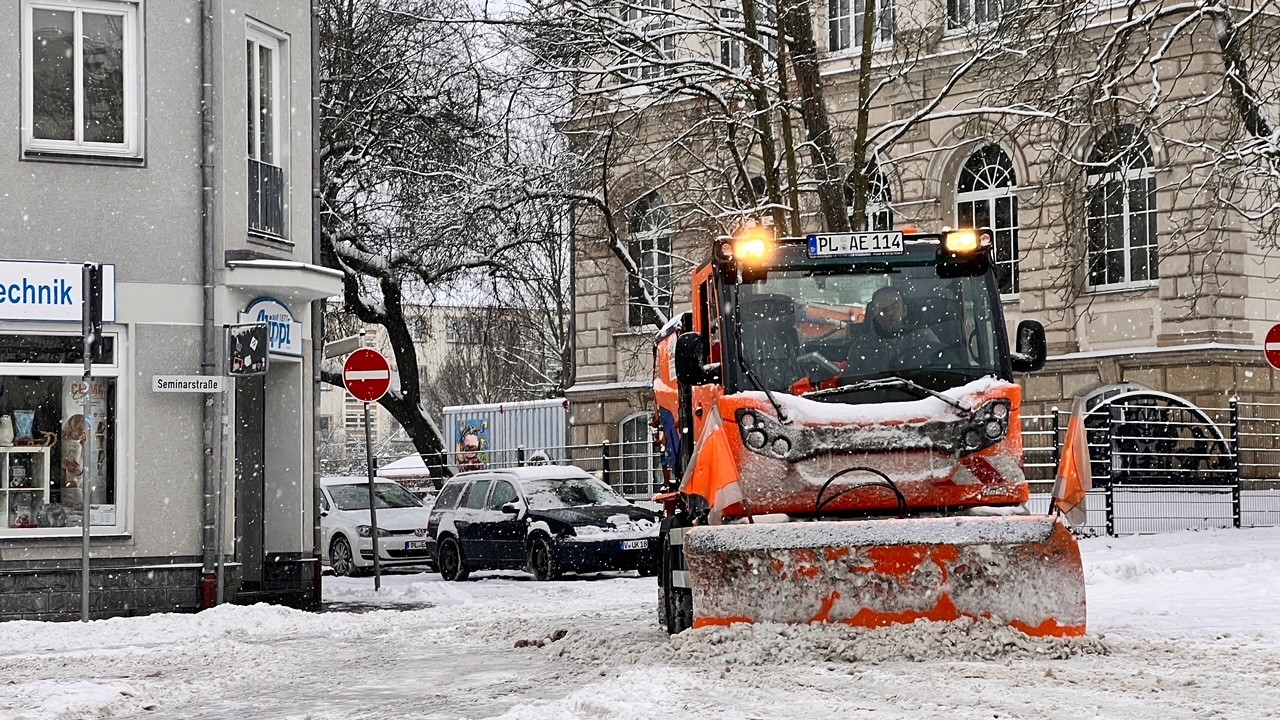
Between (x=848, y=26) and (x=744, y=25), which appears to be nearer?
(x=744, y=25)

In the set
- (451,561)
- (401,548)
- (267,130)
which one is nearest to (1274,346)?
(451,561)

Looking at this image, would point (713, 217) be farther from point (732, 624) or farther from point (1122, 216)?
point (732, 624)

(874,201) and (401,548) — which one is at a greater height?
(874,201)

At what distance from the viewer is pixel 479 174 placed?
1192 inches

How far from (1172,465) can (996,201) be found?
308 inches

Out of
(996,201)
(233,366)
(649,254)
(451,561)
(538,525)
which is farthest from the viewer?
(649,254)

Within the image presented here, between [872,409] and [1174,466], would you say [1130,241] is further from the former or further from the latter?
[872,409]

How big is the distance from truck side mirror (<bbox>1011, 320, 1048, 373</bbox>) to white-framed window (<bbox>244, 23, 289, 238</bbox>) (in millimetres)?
10565

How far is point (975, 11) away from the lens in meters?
26.2

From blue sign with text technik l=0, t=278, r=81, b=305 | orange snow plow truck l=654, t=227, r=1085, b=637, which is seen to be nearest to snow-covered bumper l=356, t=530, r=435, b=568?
blue sign with text technik l=0, t=278, r=81, b=305

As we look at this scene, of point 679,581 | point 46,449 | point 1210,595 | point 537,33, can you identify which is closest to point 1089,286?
point 537,33

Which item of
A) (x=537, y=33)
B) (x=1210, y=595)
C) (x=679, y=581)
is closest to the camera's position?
(x=679, y=581)

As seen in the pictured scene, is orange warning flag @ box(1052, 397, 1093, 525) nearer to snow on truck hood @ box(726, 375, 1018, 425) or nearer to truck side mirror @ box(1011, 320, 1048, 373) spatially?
truck side mirror @ box(1011, 320, 1048, 373)

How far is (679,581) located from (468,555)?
533 inches
